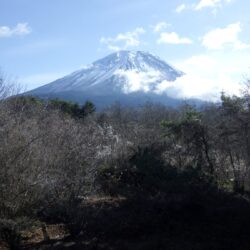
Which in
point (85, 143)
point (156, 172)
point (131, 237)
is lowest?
point (131, 237)

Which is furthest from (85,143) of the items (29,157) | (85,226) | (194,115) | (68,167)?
(194,115)

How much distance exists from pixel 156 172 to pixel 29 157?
855 cm

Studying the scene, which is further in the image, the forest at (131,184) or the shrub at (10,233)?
the forest at (131,184)

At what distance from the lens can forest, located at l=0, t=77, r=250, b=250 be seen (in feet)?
36.6

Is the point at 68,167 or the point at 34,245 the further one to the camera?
the point at 68,167

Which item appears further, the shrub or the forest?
the forest

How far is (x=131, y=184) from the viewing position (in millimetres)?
20312

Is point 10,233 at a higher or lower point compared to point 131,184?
higher

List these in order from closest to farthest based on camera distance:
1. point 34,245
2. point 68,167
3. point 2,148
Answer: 1. point 2,148
2. point 34,245
3. point 68,167

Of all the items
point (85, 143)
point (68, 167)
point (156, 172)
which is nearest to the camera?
point (68, 167)

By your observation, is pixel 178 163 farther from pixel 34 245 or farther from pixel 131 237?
pixel 34 245

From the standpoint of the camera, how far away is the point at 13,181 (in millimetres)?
10688

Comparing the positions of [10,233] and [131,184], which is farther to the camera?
[131,184]

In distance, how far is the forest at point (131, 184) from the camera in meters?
11.2
